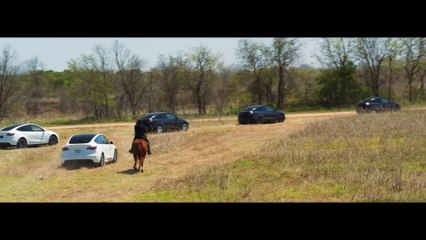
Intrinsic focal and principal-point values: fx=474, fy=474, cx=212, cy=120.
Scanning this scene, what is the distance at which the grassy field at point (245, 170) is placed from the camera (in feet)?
36.8

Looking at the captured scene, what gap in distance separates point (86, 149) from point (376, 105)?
2054cm

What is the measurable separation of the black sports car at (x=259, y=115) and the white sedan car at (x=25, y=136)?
544 inches

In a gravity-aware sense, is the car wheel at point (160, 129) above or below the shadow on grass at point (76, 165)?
above

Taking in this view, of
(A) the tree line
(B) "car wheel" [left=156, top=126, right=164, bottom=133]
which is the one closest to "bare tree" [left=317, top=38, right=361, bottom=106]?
(A) the tree line

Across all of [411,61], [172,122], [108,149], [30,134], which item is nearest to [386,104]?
[411,61]

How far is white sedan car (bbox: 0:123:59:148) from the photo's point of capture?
14289 mm

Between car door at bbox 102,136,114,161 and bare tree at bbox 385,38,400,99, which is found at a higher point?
bare tree at bbox 385,38,400,99

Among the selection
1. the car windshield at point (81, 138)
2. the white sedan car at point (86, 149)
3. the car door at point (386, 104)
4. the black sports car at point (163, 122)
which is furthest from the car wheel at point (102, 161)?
the car door at point (386, 104)

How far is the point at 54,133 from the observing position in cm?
1579

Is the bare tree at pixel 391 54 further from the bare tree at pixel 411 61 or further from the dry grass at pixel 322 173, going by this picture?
the dry grass at pixel 322 173

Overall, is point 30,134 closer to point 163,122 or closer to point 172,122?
point 163,122

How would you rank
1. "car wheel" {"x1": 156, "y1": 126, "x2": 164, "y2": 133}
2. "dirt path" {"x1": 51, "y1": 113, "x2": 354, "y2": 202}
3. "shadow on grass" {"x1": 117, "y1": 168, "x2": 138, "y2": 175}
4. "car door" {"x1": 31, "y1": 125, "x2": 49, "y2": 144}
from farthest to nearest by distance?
"car wheel" {"x1": 156, "y1": 126, "x2": 164, "y2": 133} → "car door" {"x1": 31, "y1": 125, "x2": 49, "y2": 144} → "shadow on grass" {"x1": 117, "y1": 168, "x2": 138, "y2": 175} → "dirt path" {"x1": 51, "y1": 113, "x2": 354, "y2": 202}

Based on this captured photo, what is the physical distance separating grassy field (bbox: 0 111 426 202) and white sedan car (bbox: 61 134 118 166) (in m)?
0.24

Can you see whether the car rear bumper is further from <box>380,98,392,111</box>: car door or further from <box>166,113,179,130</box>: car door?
<box>380,98,392,111</box>: car door
